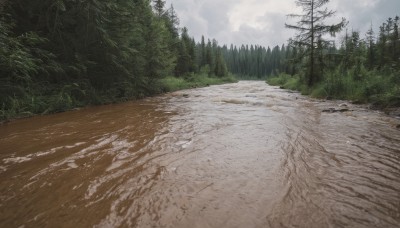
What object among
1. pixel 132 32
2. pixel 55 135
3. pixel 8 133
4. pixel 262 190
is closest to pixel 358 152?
pixel 262 190

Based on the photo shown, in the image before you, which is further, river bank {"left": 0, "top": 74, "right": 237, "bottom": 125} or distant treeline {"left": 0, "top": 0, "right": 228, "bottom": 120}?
distant treeline {"left": 0, "top": 0, "right": 228, "bottom": 120}

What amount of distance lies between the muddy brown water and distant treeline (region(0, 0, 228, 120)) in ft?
10.8

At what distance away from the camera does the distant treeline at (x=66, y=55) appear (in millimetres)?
8398

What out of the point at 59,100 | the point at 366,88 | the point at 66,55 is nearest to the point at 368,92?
the point at 366,88

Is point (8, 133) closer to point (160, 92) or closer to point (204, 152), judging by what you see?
point (204, 152)

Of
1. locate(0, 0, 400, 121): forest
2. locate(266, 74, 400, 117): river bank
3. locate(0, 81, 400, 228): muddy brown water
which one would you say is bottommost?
locate(0, 81, 400, 228): muddy brown water

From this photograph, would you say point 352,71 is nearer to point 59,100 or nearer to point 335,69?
point 335,69

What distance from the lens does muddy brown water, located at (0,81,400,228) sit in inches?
97.2

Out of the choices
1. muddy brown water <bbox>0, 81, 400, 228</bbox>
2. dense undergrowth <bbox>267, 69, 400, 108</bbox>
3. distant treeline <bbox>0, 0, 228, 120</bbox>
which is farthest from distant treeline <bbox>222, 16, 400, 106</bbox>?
distant treeline <bbox>0, 0, 228, 120</bbox>

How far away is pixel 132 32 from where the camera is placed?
14.0 m

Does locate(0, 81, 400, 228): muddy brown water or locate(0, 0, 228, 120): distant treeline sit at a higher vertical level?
locate(0, 0, 228, 120): distant treeline

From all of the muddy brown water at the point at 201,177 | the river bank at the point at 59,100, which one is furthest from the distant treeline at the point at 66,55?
the muddy brown water at the point at 201,177

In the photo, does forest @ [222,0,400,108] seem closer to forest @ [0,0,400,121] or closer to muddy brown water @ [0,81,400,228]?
forest @ [0,0,400,121]

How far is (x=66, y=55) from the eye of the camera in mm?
11047
